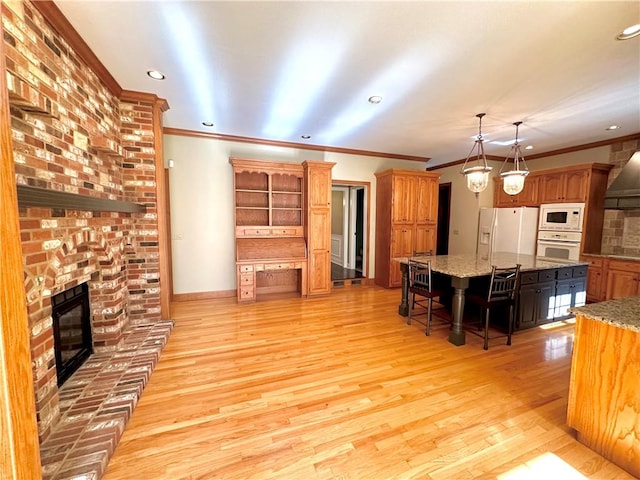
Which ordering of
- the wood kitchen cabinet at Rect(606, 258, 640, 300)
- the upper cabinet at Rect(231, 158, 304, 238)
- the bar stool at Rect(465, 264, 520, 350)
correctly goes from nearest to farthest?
the bar stool at Rect(465, 264, 520, 350) < the wood kitchen cabinet at Rect(606, 258, 640, 300) < the upper cabinet at Rect(231, 158, 304, 238)

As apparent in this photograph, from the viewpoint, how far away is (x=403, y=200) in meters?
5.07

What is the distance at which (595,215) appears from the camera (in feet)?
14.3

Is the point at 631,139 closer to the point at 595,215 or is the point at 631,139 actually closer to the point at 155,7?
the point at 595,215

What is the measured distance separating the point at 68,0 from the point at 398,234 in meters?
4.84

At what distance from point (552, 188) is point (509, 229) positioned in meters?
0.96

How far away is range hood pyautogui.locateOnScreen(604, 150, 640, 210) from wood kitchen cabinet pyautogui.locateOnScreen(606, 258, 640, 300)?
0.87 metres

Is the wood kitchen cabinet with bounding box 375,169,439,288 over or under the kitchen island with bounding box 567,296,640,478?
over

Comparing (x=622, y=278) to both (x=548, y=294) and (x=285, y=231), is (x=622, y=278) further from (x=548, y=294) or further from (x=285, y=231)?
(x=285, y=231)

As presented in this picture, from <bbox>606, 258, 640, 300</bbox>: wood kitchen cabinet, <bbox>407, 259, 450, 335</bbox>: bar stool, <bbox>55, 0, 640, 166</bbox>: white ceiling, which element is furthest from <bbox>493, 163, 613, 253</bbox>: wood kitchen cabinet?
<bbox>407, 259, 450, 335</bbox>: bar stool

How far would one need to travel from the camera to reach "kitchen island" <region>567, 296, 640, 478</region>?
1.42m

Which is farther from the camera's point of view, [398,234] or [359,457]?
[398,234]

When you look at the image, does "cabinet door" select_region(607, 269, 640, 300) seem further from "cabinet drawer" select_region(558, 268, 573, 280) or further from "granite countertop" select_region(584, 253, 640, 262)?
"cabinet drawer" select_region(558, 268, 573, 280)

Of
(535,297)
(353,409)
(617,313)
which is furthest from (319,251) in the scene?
(617,313)

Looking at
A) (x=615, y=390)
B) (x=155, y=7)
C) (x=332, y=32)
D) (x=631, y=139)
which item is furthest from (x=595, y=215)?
(x=155, y=7)
